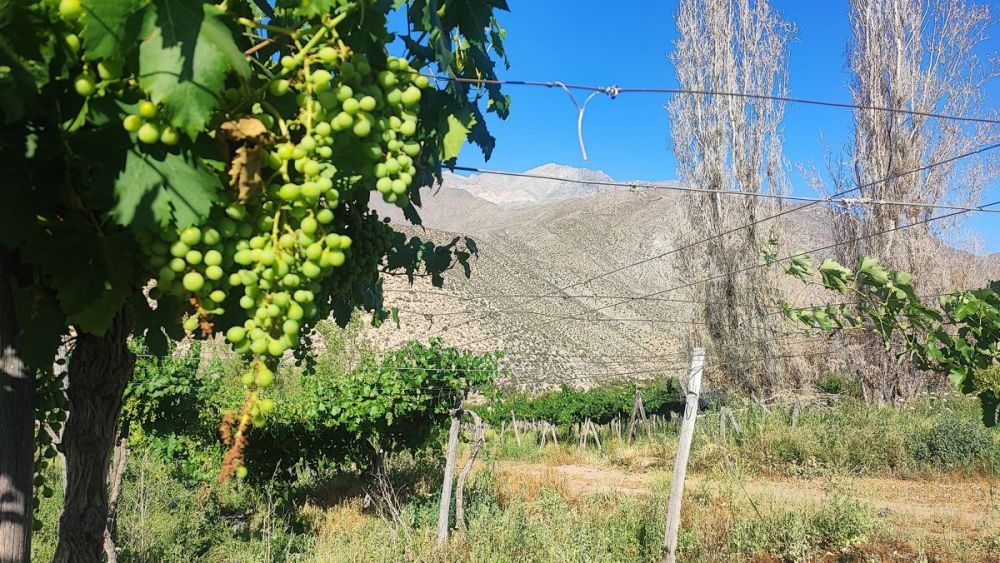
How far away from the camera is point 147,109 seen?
87cm

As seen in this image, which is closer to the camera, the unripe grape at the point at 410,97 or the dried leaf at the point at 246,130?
the dried leaf at the point at 246,130

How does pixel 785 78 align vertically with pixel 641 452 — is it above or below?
above

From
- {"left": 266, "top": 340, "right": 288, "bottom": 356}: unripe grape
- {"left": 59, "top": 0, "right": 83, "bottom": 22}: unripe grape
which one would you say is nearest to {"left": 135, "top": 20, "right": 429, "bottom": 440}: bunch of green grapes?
{"left": 266, "top": 340, "right": 288, "bottom": 356}: unripe grape

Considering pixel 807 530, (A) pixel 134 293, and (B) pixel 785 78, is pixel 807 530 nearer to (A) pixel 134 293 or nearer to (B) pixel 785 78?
(A) pixel 134 293

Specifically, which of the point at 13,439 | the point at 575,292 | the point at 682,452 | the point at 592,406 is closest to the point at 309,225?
the point at 13,439

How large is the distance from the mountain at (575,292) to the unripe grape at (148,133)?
7939 mm

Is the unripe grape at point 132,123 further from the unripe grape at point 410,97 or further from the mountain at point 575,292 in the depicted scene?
the mountain at point 575,292

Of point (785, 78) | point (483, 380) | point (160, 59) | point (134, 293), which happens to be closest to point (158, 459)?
point (483, 380)

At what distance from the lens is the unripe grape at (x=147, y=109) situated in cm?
87

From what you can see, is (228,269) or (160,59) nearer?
(160,59)

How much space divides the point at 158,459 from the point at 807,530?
827cm

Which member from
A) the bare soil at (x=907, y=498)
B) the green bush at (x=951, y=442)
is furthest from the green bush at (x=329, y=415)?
the green bush at (x=951, y=442)

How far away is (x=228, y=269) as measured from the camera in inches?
40.9

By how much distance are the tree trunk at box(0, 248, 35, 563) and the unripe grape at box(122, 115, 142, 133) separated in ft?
2.31
